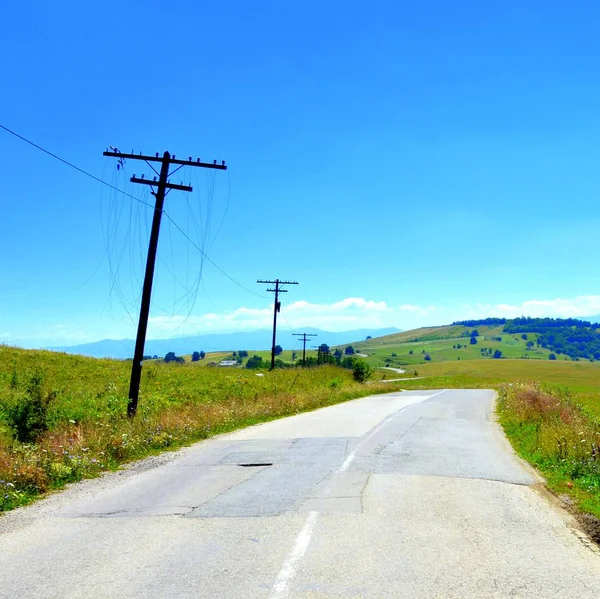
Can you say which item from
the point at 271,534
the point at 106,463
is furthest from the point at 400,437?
the point at 271,534

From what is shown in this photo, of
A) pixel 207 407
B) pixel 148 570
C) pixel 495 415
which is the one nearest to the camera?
pixel 148 570

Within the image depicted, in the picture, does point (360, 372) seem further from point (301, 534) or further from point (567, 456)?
point (301, 534)

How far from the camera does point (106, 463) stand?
1282 cm

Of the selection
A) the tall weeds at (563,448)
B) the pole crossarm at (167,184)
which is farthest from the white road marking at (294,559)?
the pole crossarm at (167,184)

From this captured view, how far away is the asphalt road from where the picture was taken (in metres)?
5.77

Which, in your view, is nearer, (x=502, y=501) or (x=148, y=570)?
(x=148, y=570)

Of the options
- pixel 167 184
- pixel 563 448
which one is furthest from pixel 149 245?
pixel 563 448

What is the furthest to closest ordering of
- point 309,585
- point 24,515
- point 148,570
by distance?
point 24,515
point 148,570
point 309,585

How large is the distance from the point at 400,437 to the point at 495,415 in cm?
1154

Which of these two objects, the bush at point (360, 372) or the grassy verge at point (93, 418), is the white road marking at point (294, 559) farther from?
the bush at point (360, 372)

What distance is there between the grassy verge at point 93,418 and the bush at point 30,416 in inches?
1.0

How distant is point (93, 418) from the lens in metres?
17.4

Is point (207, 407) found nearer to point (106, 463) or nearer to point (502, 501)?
point (106, 463)

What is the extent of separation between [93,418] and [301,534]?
12031mm
